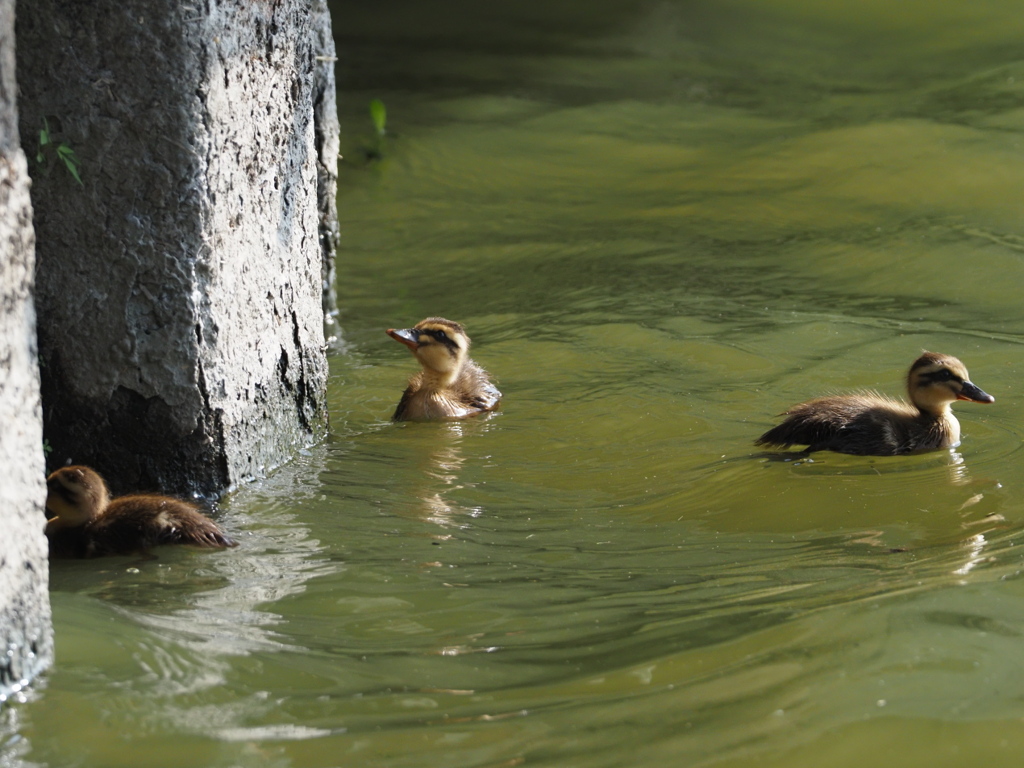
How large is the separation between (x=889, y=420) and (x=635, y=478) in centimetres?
127

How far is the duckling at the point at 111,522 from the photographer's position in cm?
448

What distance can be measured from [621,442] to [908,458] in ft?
4.33

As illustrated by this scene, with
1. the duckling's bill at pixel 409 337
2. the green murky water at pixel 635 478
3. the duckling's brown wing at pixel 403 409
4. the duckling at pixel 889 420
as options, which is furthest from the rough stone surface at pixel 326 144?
the duckling at pixel 889 420

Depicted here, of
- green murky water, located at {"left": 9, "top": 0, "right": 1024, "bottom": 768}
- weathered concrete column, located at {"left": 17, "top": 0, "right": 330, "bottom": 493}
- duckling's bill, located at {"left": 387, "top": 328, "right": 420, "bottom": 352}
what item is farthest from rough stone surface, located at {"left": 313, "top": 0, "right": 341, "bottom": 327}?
weathered concrete column, located at {"left": 17, "top": 0, "right": 330, "bottom": 493}

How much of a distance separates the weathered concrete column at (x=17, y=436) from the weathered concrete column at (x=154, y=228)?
1478 millimetres

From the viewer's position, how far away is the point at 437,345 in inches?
279

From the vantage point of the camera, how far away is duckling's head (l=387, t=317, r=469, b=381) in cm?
706

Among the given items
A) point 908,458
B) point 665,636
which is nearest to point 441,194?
point 908,458

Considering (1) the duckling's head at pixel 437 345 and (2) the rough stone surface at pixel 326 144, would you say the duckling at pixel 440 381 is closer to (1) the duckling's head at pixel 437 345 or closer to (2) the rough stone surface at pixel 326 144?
(1) the duckling's head at pixel 437 345

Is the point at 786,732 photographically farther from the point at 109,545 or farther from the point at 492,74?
the point at 492,74

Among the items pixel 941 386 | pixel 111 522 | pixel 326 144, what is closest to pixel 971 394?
pixel 941 386

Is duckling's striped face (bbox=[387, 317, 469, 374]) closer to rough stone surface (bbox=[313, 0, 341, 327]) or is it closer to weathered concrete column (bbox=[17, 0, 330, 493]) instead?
weathered concrete column (bbox=[17, 0, 330, 493])

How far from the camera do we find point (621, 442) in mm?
6285

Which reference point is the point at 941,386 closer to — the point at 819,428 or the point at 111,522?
the point at 819,428
